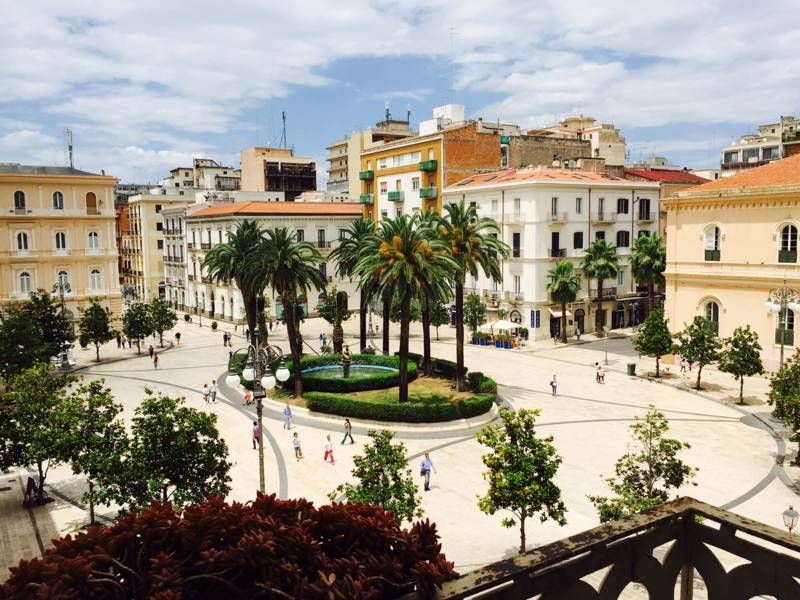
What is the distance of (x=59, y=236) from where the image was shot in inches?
2116

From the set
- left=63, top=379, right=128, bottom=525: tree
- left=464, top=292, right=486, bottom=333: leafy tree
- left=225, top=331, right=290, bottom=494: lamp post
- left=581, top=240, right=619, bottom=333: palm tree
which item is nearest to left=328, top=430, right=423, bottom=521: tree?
left=225, top=331, right=290, bottom=494: lamp post

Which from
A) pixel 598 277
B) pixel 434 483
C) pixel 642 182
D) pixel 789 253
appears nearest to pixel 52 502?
pixel 434 483

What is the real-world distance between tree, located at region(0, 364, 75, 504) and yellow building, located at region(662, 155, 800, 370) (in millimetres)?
33698

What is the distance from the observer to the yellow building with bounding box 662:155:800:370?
3653 cm

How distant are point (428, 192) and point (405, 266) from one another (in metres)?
34.0

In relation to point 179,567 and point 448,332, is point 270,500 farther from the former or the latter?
point 448,332

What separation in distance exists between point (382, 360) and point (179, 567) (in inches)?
1348

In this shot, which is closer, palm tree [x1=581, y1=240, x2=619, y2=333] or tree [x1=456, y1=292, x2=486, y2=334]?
palm tree [x1=581, y1=240, x2=619, y2=333]

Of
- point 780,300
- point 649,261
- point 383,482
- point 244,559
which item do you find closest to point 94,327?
point 383,482

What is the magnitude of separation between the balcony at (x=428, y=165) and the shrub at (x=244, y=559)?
57.8 metres

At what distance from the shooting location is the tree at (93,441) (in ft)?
52.7

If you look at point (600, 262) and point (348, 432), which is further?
point (600, 262)

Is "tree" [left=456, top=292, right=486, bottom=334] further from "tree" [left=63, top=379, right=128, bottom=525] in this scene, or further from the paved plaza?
"tree" [left=63, top=379, right=128, bottom=525]

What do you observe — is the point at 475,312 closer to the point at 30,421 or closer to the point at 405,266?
the point at 405,266
